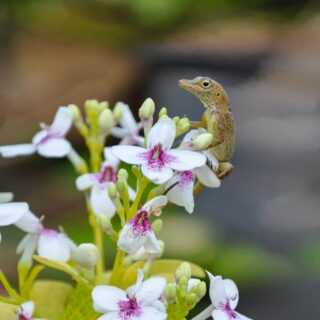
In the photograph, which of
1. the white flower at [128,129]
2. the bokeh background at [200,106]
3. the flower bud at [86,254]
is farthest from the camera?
the bokeh background at [200,106]

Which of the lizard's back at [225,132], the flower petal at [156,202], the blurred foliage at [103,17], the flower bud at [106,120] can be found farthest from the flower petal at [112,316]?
the blurred foliage at [103,17]

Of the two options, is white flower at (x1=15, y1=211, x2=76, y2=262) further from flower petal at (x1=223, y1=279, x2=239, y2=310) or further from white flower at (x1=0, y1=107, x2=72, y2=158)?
flower petal at (x1=223, y1=279, x2=239, y2=310)

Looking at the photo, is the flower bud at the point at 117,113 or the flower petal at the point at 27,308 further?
the flower bud at the point at 117,113

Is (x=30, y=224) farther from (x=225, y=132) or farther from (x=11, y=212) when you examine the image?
(x=225, y=132)

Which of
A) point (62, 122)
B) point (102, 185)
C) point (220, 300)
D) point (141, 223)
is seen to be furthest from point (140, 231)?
point (62, 122)

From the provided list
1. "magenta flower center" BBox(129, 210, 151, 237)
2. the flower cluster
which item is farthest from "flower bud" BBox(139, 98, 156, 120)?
"magenta flower center" BBox(129, 210, 151, 237)

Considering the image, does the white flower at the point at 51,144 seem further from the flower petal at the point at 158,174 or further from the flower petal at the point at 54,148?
the flower petal at the point at 158,174

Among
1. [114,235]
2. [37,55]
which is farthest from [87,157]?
[114,235]
